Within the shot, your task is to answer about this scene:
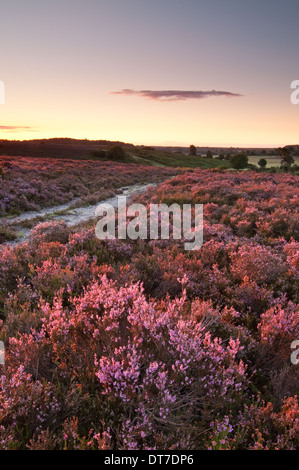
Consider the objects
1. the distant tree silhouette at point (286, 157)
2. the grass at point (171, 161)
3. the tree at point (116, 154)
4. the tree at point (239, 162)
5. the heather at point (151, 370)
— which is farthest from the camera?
the tree at point (239, 162)

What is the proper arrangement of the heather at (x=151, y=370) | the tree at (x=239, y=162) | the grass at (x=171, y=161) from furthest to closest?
the tree at (x=239, y=162) → the grass at (x=171, y=161) → the heather at (x=151, y=370)

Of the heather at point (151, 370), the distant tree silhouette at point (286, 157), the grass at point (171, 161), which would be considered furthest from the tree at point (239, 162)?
the heather at point (151, 370)

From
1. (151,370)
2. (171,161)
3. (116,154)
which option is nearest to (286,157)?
(171,161)

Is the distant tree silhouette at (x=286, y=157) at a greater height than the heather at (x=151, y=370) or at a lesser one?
greater

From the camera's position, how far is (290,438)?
7.44 feet

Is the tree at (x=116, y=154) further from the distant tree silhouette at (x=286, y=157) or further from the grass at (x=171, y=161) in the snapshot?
the distant tree silhouette at (x=286, y=157)

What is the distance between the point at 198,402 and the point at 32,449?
1528 mm

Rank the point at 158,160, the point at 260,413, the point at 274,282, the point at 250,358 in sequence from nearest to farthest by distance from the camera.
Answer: the point at 260,413
the point at 250,358
the point at 274,282
the point at 158,160

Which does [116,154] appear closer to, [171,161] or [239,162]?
[171,161]

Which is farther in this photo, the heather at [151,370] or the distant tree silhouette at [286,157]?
the distant tree silhouette at [286,157]

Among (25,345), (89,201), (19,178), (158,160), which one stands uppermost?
(158,160)

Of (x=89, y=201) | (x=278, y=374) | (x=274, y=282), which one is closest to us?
(x=278, y=374)

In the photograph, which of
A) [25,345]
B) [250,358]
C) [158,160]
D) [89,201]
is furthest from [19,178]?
[158,160]
